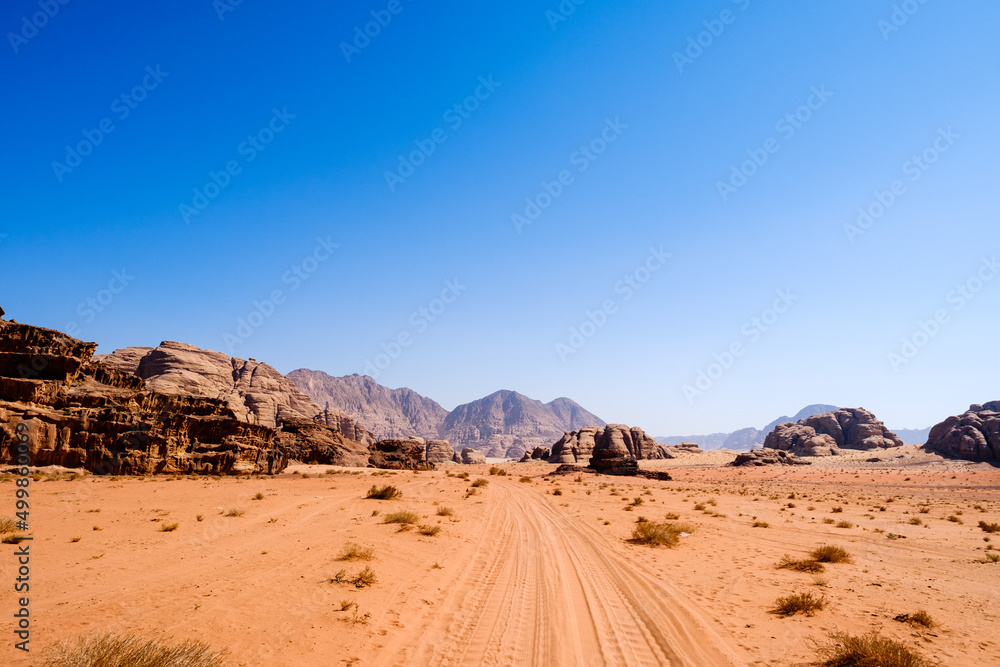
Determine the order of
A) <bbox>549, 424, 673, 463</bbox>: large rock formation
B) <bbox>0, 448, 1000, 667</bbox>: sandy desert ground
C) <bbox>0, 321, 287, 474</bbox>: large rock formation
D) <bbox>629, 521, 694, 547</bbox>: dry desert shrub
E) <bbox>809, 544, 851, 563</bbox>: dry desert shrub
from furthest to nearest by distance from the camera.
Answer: <bbox>549, 424, 673, 463</bbox>: large rock formation, <bbox>0, 321, 287, 474</bbox>: large rock formation, <bbox>629, 521, 694, 547</bbox>: dry desert shrub, <bbox>809, 544, 851, 563</bbox>: dry desert shrub, <bbox>0, 448, 1000, 667</bbox>: sandy desert ground

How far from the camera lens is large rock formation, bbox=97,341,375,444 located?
72688 millimetres

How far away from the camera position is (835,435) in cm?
9831

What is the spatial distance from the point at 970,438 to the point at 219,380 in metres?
130

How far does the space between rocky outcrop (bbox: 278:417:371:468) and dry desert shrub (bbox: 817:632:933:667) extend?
4858 centimetres

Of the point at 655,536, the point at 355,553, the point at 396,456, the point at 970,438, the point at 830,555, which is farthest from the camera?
the point at 970,438

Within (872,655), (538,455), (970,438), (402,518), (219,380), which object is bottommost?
(538,455)

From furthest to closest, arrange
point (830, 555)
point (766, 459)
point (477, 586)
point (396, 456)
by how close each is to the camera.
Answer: point (766, 459), point (396, 456), point (830, 555), point (477, 586)

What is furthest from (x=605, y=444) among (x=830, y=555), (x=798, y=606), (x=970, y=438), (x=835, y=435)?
(x=798, y=606)

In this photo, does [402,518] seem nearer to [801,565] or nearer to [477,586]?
[477,586]

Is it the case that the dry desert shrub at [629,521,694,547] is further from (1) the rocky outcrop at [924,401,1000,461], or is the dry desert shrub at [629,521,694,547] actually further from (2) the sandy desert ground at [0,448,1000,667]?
(1) the rocky outcrop at [924,401,1000,461]

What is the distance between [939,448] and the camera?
73.1 metres

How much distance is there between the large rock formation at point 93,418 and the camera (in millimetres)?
26297

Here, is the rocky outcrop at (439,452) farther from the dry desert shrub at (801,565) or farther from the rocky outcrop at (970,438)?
the dry desert shrub at (801,565)

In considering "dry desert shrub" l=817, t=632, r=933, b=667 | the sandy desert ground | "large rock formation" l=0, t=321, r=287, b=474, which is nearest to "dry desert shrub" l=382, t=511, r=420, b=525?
the sandy desert ground
